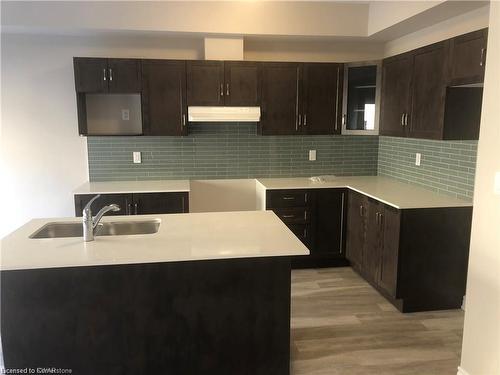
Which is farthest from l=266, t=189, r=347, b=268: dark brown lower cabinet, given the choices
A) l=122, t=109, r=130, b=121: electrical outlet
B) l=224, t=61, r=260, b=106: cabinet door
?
l=122, t=109, r=130, b=121: electrical outlet

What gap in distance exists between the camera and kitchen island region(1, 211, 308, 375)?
2045 mm

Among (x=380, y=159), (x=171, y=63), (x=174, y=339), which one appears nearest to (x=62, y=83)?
(x=171, y=63)

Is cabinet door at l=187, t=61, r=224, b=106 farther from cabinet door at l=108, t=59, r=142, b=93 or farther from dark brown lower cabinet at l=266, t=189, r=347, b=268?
dark brown lower cabinet at l=266, t=189, r=347, b=268

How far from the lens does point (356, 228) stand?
13.0 feet

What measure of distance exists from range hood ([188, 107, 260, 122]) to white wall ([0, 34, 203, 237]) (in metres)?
0.73

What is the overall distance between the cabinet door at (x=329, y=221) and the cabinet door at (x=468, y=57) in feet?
5.18

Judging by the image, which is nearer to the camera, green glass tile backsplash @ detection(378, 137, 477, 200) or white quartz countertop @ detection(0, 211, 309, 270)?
white quartz countertop @ detection(0, 211, 309, 270)

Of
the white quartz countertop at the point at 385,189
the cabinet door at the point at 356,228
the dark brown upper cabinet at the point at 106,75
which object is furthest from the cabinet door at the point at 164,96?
the cabinet door at the point at 356,228

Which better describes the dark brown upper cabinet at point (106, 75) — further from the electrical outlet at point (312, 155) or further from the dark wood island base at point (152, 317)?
the dark wood island base at point (152, 317)

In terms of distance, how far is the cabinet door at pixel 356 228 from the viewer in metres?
3.83

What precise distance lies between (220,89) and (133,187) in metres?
1.31

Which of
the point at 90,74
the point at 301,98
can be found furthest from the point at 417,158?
the point at 90,74

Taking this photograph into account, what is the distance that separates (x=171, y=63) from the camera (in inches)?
156

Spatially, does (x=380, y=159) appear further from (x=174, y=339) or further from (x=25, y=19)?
(x=25, y=19)
